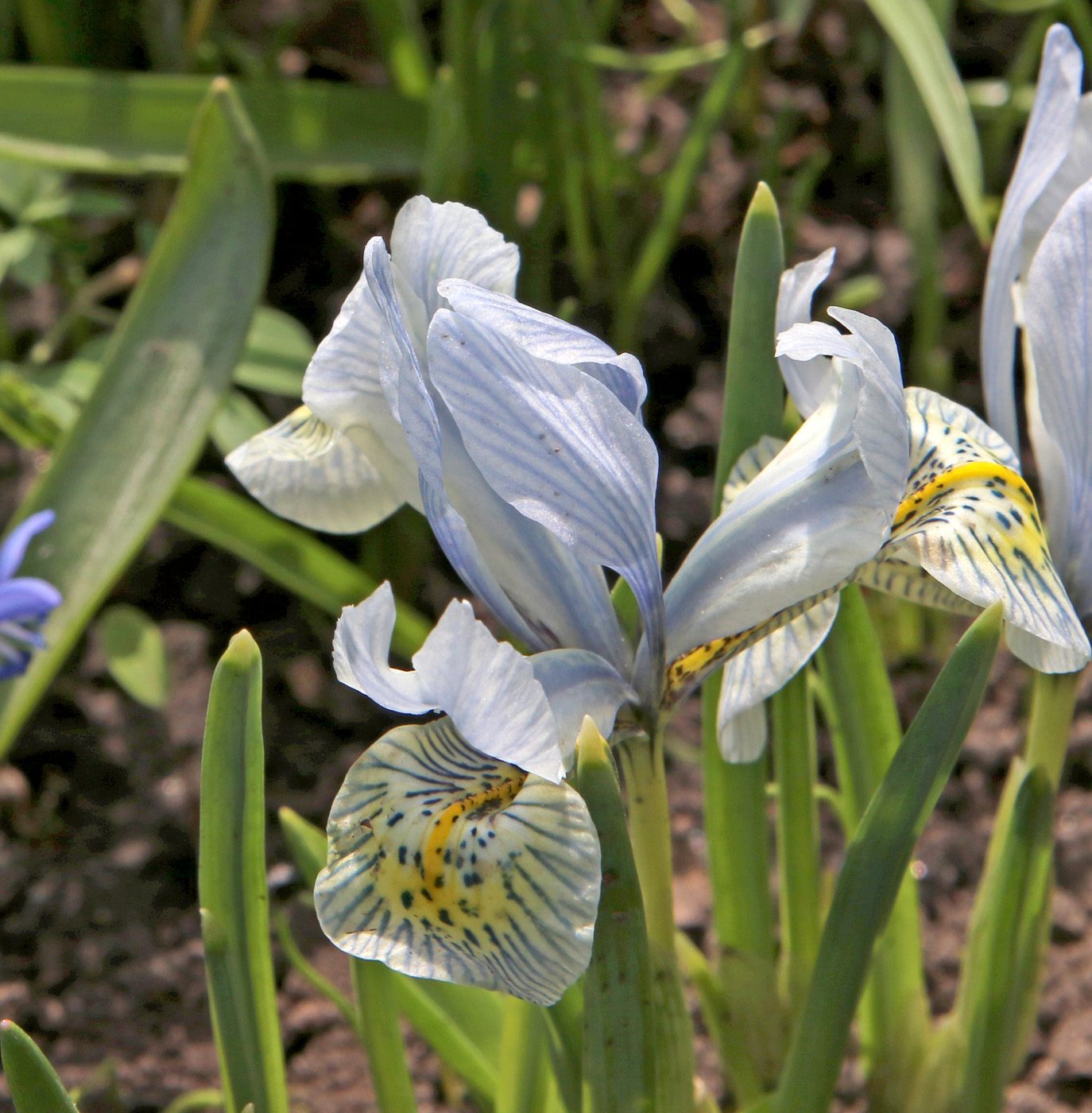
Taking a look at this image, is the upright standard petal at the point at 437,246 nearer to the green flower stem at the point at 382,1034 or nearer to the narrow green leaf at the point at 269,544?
the green flower stem at the point at 382,1034

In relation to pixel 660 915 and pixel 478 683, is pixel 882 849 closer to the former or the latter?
pixel 660 915

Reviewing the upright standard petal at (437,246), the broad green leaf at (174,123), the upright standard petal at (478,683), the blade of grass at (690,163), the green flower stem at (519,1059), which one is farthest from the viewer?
the blade of grass at (690,163)

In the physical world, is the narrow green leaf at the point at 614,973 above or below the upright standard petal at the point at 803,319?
below

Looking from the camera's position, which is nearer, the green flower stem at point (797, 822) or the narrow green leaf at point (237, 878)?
the narrow green leaf at point (237, 878)

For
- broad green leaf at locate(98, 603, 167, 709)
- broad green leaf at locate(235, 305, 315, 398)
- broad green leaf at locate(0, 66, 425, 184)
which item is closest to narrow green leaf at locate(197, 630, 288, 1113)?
broad green leaf at locate(98, 603, 167, 709)

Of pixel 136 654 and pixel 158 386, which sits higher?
pixel 158 386

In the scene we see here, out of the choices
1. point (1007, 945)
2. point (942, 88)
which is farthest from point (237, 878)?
point (942, 88)

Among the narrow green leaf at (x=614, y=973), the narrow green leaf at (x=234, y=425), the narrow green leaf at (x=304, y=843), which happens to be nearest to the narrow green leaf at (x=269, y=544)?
the narrow green leaf at (x=234, y=425)
